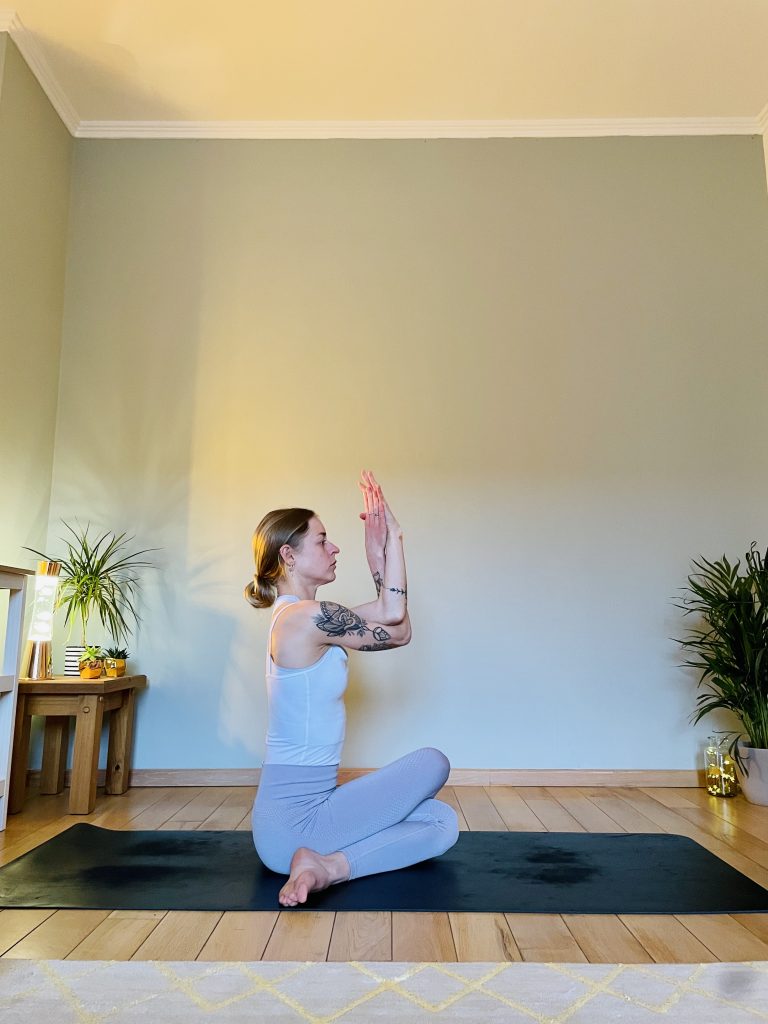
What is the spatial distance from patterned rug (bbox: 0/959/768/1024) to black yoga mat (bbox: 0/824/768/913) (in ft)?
1.23

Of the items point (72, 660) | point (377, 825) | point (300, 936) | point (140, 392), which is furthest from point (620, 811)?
point (140, 392)

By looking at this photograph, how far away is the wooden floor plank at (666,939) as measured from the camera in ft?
5.39

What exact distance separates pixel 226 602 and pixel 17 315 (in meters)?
1.62

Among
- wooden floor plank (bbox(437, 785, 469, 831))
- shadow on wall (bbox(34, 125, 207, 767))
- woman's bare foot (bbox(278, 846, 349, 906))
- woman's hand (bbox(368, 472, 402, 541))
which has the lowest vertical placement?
wooden floor plank (bbox(437, 785, 469, 831))

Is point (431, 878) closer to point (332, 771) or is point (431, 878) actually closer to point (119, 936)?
point (332, 771)

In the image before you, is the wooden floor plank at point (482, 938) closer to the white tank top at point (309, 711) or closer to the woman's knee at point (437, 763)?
the woman's knee at point (437, 763)

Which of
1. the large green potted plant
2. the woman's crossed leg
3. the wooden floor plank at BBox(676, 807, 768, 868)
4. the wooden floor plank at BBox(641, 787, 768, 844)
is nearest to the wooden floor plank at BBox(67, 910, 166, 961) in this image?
the woman's crossed leg

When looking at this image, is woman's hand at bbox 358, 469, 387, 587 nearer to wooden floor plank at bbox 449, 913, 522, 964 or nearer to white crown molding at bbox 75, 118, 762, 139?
wooden floor plank at bbox 449, 913, 522, 964

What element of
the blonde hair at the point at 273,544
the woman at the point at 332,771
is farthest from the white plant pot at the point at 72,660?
the woman at the point at 332,771

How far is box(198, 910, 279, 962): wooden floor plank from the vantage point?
166 cm

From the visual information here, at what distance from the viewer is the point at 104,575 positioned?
3.75 metres

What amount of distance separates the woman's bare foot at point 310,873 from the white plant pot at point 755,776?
208 centimetres

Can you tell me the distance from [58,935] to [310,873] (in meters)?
0.59

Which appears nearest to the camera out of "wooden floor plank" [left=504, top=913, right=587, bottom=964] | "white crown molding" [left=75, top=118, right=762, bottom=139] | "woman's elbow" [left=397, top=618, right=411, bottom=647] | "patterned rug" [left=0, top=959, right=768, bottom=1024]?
"patterned rug" [left=0, top=959, right=768, bottom=1024]
